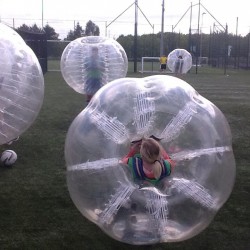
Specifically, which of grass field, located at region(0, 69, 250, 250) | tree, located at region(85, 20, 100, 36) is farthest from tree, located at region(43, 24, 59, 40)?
grass field, located at region(0, 69, 250, 250)

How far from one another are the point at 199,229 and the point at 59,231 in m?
1.14

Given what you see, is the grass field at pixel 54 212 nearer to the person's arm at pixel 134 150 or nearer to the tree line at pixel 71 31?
the person's arm at pixel 134 150

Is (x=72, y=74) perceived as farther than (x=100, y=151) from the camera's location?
Yes

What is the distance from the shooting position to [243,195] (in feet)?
15.1

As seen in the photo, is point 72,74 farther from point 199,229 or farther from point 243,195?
point 199,229

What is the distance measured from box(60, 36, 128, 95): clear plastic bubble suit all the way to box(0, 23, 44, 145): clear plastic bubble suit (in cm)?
386

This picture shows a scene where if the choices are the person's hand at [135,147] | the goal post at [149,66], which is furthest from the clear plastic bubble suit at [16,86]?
the goal post at [149,66]

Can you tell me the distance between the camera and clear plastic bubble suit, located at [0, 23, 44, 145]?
445cm

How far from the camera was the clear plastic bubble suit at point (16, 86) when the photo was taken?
4445 millimetres

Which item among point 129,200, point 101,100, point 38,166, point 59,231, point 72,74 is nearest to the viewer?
point 129,200

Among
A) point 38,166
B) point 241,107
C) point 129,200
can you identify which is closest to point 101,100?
point 129,200

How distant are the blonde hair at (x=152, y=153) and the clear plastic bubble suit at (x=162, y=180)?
138 millimetres

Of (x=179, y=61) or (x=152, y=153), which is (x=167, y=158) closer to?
(x=152, y=153)

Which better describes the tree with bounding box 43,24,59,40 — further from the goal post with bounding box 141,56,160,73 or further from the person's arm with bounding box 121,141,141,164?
the person's arm with bounding box 121,141,141,164
